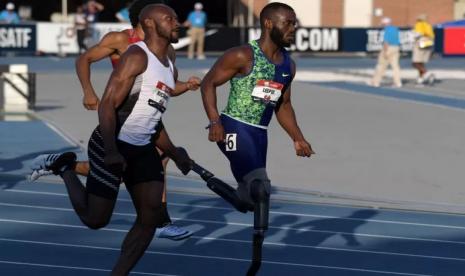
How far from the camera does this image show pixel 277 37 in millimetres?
8742

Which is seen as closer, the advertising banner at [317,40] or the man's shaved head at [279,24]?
the man's shaved head at [279,24]

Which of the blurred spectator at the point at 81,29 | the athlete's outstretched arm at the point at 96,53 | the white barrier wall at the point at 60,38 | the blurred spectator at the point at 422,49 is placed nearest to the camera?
the athlete's outstretched arm at the point at 96,53

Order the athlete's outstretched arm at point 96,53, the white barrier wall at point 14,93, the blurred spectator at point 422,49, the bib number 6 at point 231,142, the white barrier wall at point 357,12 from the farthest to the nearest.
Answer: the white barrier wall at point 357,12, the blurred spectator at point 422,49, the white barrier wall at point 14,93, the athlete's outstretched arm at point 96,53, the bib number 6 at point 231,142

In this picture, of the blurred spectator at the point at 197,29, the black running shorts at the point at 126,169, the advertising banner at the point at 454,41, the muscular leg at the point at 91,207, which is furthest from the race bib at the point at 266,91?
the advertising banner at the point at 454,41

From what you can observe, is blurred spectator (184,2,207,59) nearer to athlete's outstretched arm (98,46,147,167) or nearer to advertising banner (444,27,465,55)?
advertising banner (444,27,465,55)

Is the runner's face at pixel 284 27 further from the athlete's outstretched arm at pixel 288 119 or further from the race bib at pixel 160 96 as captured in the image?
the race bib at pixel 160 96

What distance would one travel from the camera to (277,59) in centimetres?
887

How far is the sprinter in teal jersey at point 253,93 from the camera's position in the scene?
874 cm

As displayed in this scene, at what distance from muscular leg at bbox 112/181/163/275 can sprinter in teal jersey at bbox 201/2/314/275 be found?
31.4 inches

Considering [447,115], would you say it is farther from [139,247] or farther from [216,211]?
[139,247]

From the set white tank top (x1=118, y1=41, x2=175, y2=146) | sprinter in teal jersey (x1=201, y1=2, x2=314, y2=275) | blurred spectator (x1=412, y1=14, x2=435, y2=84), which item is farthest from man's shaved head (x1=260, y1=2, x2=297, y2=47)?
blurred spectator (x1=412, y1=14, x2=435, y2=84)

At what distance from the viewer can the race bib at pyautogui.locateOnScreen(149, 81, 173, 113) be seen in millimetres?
8055

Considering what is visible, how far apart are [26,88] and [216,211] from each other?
11923 millimetres

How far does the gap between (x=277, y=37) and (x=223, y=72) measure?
0.44 metres
